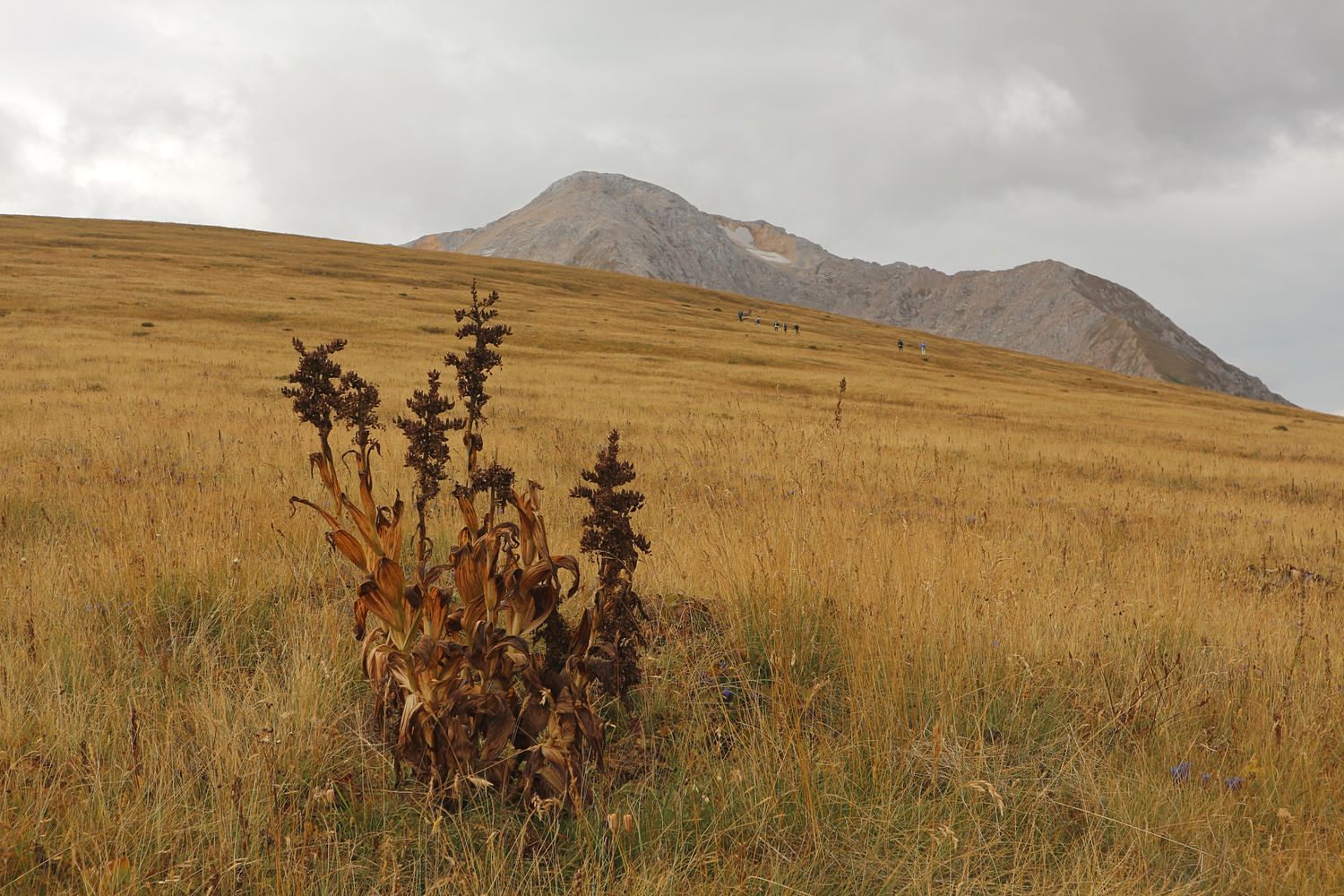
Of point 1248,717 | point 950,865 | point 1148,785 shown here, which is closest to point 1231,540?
point 1248,717

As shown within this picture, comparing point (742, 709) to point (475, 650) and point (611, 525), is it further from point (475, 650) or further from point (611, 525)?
point (475, 650)

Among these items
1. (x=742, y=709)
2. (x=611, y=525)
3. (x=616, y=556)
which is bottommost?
(x=742, y=709)

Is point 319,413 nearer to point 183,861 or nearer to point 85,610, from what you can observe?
point 183,861

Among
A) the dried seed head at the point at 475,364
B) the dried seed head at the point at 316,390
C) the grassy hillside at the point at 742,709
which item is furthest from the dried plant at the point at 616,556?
the dried seed head at the point at 316,390

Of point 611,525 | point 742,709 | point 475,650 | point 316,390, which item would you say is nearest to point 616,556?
point 611,525

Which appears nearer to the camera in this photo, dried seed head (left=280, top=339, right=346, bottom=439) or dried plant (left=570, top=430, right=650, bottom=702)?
dried seed head (left=280, top=339, right=346, bottom=439)

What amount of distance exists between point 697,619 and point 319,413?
204 cm

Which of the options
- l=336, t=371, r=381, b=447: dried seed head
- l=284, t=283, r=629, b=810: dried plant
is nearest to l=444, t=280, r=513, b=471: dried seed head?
l=284, t=283, r=629, b=810: dried plant

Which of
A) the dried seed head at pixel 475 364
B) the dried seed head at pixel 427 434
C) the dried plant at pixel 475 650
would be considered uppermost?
the dried seed head at pixel 475 364

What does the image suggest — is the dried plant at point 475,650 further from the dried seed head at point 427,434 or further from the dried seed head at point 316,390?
the dried seed head at point 427,434

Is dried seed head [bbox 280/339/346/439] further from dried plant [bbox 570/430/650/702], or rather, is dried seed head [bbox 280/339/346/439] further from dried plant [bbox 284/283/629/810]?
dried plant [bbox 570/430/650/702]

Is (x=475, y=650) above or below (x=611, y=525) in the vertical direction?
below

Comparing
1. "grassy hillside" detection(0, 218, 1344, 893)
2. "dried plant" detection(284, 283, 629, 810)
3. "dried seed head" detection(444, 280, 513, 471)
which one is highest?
"dried seed head" detection(444, 280, 513, 471)

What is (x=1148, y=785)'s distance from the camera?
248 cm
